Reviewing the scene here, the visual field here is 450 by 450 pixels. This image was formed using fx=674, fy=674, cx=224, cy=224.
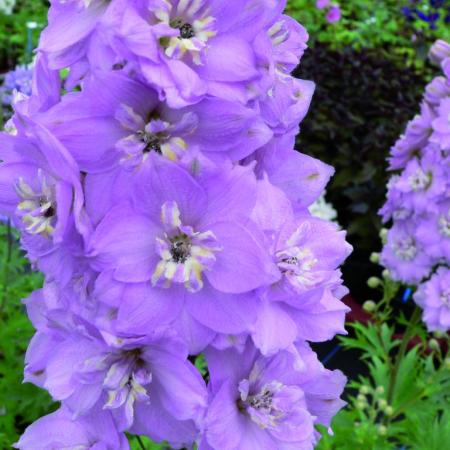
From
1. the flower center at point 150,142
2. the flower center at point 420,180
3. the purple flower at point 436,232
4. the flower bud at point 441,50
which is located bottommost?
the purple flower at point 436,232

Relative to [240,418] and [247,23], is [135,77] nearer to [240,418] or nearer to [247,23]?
[247,23]

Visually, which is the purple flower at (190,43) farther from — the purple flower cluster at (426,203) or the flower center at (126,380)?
the purple flower cluster at (426,203)

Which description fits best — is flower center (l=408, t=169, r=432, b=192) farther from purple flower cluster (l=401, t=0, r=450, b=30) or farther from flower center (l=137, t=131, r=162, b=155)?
purple flower cluster (l=401, t=0, r=450, b=30)

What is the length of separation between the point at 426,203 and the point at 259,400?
4.18 ft

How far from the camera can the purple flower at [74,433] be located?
99 cm

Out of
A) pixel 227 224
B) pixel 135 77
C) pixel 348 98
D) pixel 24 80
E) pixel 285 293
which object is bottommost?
pixel 348 98

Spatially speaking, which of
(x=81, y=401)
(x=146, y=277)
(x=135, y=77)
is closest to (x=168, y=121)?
(x=135, y=77)

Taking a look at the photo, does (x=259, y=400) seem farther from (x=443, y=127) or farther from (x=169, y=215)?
(x=443, y=127)

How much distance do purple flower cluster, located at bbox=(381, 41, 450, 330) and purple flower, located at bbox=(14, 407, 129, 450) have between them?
1.33m

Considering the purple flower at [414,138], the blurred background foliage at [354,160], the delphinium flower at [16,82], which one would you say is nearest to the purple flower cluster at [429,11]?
the blurred background foliage at [354,160]

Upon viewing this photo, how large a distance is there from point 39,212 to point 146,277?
0.16 m

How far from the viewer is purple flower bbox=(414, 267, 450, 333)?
2133 millimetres

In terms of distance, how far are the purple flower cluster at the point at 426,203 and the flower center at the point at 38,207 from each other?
1.37 meters

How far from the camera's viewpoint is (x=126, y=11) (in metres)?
0.76
